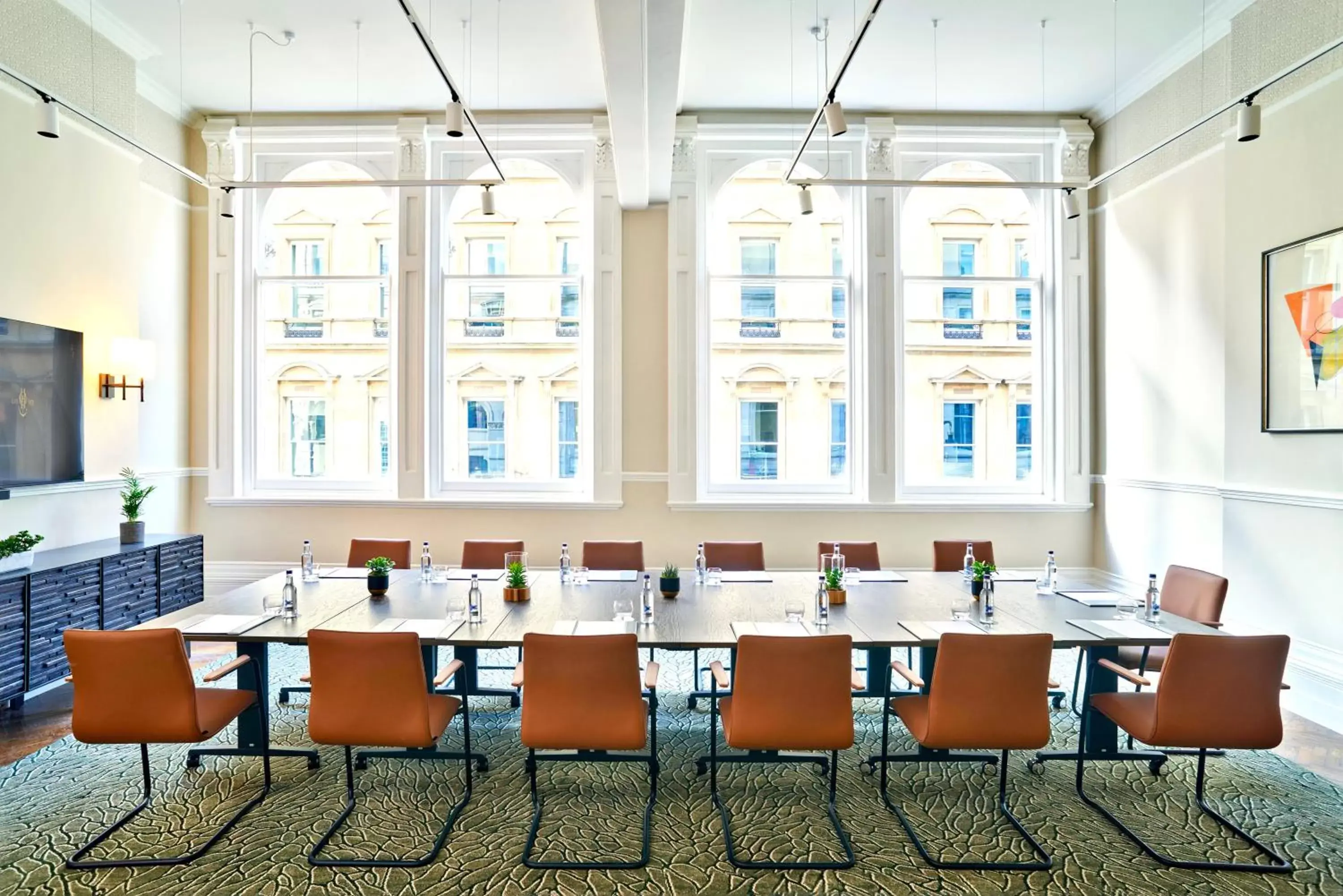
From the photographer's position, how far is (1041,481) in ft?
21.6

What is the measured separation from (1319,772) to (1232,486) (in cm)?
187

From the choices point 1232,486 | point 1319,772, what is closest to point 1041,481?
point 1232,486

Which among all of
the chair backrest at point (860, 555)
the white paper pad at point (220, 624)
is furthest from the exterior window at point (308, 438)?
the chair backrest at point (860, 555)

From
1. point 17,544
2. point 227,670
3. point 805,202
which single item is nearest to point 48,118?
point 17,544

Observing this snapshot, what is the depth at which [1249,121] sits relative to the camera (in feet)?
10.9

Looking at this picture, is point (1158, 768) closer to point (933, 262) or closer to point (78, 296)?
point (933, 262)

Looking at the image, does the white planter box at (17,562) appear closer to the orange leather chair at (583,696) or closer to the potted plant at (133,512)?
the potted plant at (133,512)

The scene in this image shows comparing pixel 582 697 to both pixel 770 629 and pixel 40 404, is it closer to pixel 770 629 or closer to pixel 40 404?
pixel 770 629

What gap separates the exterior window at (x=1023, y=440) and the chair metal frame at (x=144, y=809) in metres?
6.10

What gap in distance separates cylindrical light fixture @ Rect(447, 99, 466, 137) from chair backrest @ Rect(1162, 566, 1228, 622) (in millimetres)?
4397

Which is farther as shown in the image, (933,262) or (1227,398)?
(933,262)

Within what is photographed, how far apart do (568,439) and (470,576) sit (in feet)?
8.14

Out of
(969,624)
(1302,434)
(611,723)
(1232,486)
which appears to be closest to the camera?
(611,723)

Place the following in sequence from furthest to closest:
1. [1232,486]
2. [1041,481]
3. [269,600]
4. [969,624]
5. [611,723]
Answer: [1041,481] < [1232,486] < [269,600] < [969,624] < [611,723]
